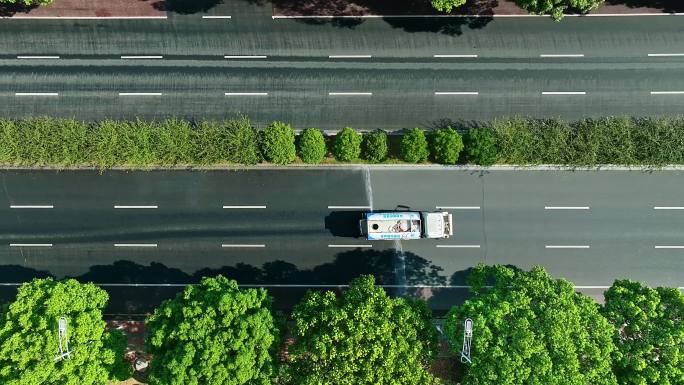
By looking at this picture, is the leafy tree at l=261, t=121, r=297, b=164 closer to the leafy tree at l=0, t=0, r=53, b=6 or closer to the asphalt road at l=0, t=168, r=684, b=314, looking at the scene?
the asphalt road at l=0, t=168, r=684, b=314

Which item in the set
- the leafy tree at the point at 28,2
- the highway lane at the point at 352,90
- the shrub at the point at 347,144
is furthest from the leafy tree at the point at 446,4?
the leafy tree at the point at 28,2

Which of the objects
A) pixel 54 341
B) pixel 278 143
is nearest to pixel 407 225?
pixel 278 143

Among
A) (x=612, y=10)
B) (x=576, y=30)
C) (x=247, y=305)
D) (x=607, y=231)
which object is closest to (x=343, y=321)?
(x=247, y=305)

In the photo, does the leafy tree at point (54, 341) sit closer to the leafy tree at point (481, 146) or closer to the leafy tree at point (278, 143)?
the leafy tree at point (278, 143)

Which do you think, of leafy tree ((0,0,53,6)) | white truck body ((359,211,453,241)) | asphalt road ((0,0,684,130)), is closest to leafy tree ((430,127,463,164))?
asphalt road ((0,0,684,130))

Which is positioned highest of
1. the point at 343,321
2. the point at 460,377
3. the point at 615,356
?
the point at 343,321

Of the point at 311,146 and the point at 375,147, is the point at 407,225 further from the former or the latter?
the point at 311,146

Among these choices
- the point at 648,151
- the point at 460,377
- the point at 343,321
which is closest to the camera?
the point at 343,321

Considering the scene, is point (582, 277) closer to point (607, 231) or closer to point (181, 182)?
point (607, 231)
